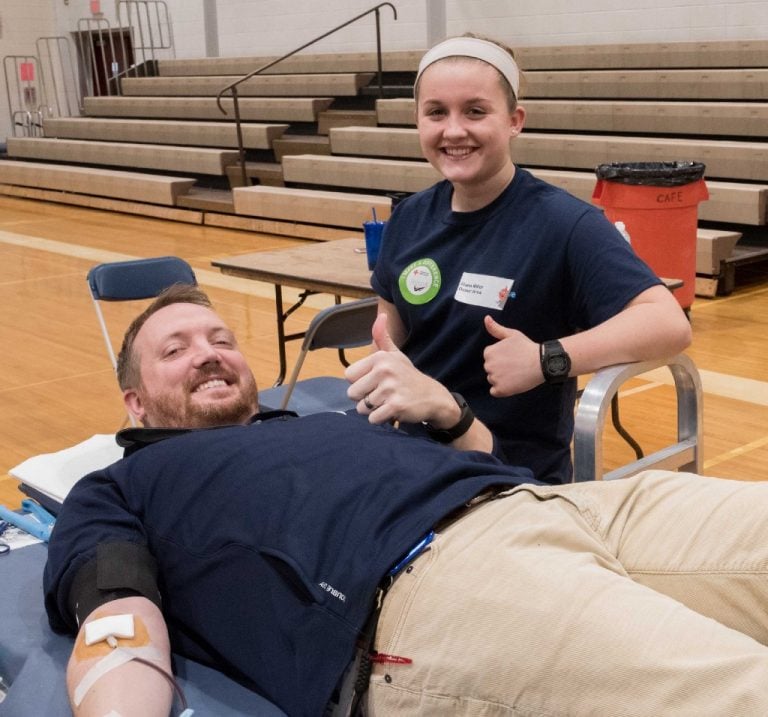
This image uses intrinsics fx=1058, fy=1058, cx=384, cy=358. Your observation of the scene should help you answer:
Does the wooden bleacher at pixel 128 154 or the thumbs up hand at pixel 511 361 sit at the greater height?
the thumbs up hand at pixel 511 361

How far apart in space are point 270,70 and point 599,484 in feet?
34.6

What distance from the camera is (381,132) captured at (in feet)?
28.8

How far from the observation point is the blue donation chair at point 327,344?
3.11 m

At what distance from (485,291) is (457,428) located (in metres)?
0.34

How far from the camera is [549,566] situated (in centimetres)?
141

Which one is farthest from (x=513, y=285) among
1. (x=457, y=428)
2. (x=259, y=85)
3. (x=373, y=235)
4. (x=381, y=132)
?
(x=259, y=85)

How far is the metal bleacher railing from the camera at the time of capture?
47.1ft

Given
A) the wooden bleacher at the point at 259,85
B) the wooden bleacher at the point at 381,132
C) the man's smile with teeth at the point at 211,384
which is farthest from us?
the wooden bleacher at the point at 259,85

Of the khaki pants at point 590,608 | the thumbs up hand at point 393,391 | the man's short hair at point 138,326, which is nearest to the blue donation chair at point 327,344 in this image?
the man's short hair at point 138,326

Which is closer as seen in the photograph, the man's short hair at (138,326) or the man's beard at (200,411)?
the man's beard at (200,411)

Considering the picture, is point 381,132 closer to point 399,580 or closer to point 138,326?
point 138,326

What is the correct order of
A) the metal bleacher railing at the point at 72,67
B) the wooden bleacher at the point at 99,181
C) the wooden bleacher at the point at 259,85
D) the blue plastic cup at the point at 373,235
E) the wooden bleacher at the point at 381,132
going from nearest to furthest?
1. the blue plastic cup at the point at 373,235
2. the wooden bleacher at the point at 381,132
3. the wooden bleacher at the point at 99,181
4. the wooden bleacher at the point at 259,85
5. the metal bleacher railing at the point at 72,67

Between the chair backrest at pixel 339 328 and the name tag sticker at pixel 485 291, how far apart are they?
950mm

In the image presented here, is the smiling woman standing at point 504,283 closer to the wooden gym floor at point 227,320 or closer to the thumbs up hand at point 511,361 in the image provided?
the thumbs up hand at point 511,361
